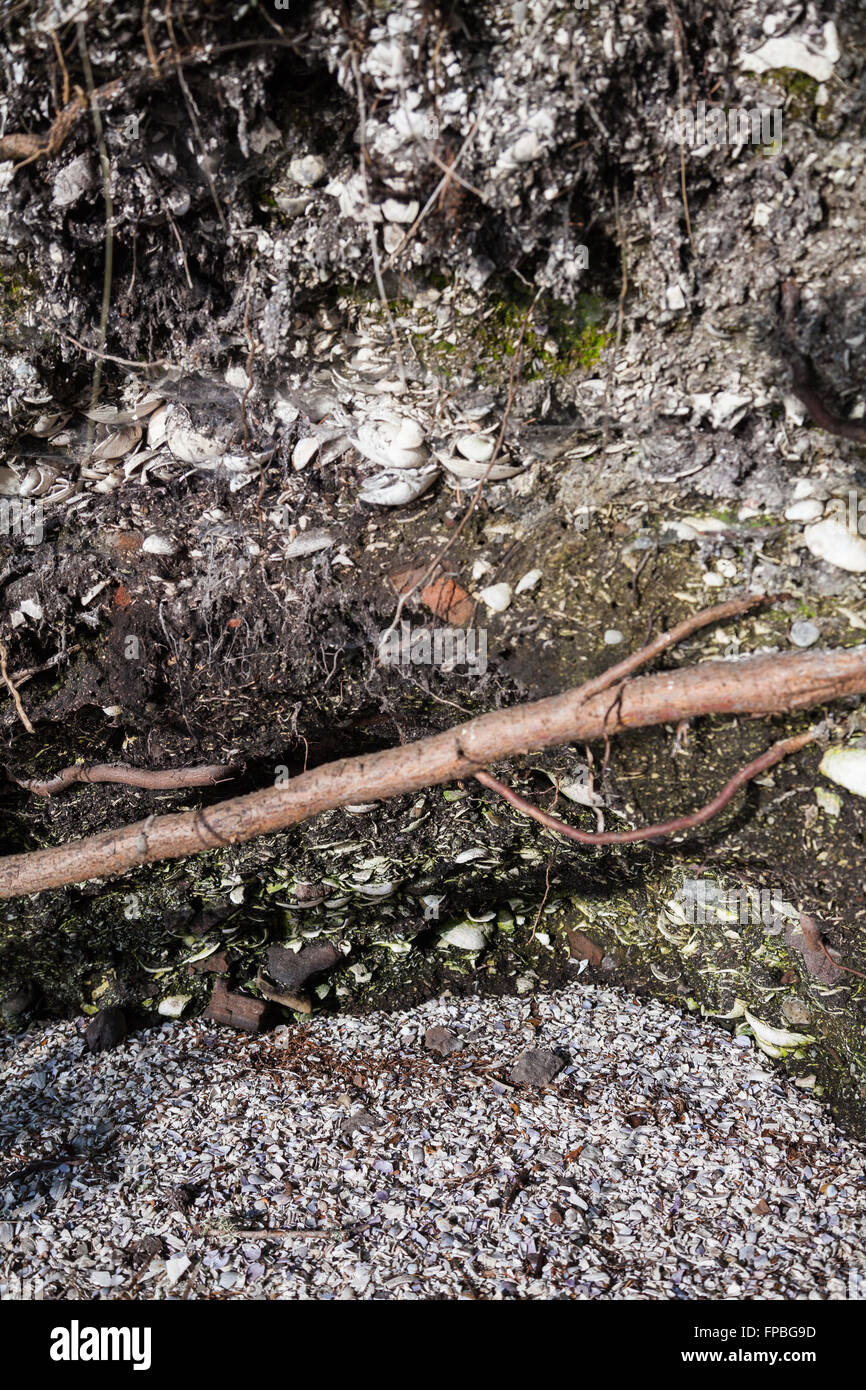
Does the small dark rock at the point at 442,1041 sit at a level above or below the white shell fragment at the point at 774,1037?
below

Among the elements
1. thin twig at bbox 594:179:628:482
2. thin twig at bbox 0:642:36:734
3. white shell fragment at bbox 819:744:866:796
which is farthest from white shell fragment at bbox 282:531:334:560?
white shell fragment at bbox 819:744:866:796

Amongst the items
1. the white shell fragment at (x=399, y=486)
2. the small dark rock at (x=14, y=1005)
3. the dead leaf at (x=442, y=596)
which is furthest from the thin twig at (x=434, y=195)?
the small dark rock at (x=14, y=1005)

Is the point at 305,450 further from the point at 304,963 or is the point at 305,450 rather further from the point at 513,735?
the point at 304,963

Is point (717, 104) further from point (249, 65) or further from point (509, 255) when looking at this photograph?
point (249, 65)

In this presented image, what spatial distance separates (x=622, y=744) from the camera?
2.00 m

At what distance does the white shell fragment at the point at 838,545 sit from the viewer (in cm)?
171

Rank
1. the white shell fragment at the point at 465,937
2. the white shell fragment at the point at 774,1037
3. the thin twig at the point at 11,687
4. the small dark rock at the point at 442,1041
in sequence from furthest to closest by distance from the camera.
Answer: the white shell fragment at the point at 465,937
the small dark rock at the point at 442,1041
the white shell fragment at the point at 774,1037
the thin twig at the point at 11,687

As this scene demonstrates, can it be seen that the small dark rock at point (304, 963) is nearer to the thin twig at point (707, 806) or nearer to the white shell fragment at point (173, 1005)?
the white shell fragment at point (173, 1005)

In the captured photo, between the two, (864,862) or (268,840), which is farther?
(268,840)

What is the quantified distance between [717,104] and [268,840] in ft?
6.40

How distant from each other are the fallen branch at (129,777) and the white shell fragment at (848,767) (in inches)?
54.8

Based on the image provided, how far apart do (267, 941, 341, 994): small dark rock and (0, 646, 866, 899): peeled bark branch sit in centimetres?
69

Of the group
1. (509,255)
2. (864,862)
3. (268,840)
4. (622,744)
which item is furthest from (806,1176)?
(509,255)

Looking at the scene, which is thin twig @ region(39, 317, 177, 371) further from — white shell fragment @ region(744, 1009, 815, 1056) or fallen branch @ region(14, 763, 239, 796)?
white shell fragment @ region(744, 1009, 815, 1056)
